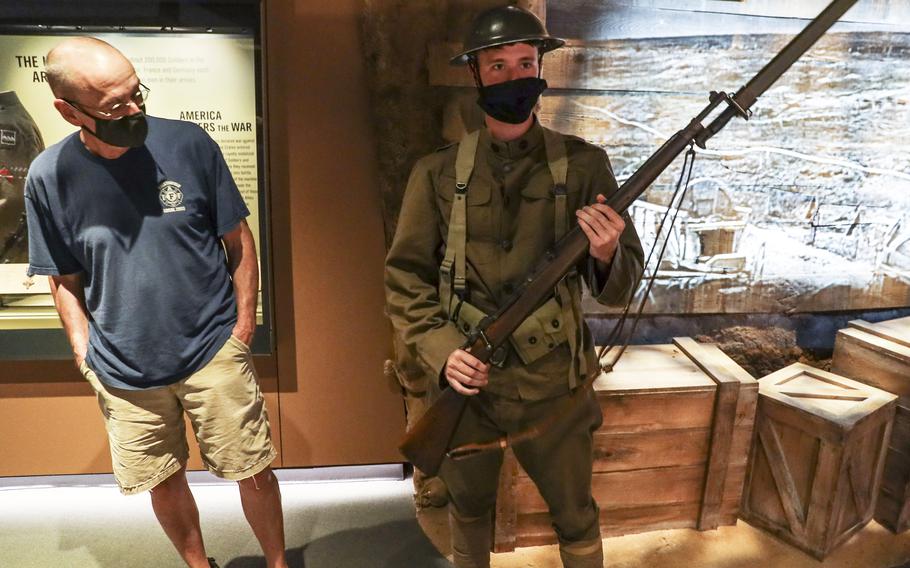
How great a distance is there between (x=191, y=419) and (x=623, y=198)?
1.69 m

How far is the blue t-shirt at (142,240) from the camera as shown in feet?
6.53

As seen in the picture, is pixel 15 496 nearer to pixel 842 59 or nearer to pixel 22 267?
pixel 22 267

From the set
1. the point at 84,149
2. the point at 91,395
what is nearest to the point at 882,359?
the point at 84,149

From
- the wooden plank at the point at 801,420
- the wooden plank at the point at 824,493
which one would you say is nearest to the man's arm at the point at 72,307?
the wooden plank at the point at 801,420

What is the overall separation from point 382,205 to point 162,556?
192cm

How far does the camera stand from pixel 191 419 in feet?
7.23

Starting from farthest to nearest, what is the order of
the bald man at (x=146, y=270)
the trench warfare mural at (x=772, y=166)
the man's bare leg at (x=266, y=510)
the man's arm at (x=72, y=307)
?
the trench warfare mural at (x=772, y=166) → the man's bare leg at (x=266, y=510) → the man's arm at (x=72, y=307) → the bald man at (x=146, y=270)

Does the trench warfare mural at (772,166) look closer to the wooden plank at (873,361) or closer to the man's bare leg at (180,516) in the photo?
the wooden plank at (873,361)

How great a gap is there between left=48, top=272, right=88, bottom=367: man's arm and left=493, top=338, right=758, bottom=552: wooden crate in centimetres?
174

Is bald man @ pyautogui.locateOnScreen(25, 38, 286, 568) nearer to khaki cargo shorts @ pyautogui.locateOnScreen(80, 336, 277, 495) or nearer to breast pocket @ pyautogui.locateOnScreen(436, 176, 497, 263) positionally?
khaki cargo shorts @ pyautogui.locateOnScreen(80, 336, 277, 495)

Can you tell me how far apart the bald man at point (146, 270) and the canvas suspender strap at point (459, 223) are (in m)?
0.82

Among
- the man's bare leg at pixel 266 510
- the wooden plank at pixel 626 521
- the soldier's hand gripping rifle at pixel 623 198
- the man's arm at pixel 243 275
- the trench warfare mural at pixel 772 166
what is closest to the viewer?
the soldier's hand gripping rifle at pixel 623 198

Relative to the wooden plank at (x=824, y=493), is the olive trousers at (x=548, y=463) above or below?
above

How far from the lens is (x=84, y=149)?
1995 millimetres
